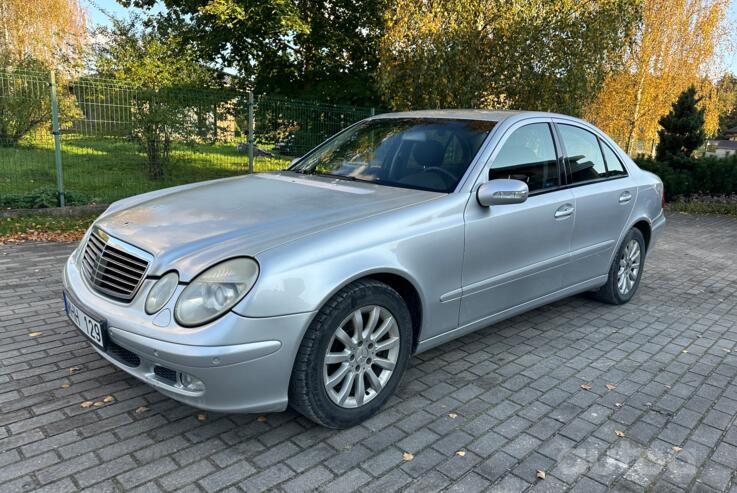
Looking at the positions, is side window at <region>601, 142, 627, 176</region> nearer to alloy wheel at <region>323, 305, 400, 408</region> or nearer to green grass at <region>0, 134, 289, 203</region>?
alloy wheel at <region>323, 305, 400, 408</region>


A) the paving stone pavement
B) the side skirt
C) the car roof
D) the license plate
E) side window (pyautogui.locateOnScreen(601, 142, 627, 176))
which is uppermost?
the car roof

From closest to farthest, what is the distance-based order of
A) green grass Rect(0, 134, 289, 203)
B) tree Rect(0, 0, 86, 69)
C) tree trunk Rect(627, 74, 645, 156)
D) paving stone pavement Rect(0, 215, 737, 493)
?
1. paving stone pavement Rect(0, 215, 737, 493)
2. green grass Rect(0, 134, 289, 203)
3. tree trunk Rect(627, 74, 645, 156)
4. tree Rect(0, 0, 86, 69)

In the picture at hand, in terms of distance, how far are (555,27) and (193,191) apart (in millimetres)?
10142

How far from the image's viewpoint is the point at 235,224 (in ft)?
9.55

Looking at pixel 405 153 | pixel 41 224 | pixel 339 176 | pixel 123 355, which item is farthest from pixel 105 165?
pixel 123 355

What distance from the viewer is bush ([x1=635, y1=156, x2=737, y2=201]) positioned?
13469 mm

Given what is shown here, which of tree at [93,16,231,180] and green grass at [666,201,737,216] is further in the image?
green grass at [666,201,737,216]

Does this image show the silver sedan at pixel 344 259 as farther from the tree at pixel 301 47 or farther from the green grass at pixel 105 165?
the tree at pixel 301 47

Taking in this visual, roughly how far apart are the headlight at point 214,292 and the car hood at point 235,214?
0.06 metres

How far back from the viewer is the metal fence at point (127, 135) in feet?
27.2

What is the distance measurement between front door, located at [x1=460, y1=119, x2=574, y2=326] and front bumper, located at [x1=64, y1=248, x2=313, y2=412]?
4.27ft

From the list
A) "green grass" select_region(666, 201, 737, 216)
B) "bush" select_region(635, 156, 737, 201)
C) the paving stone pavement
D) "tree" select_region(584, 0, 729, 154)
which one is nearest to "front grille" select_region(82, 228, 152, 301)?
the paving stone pavement

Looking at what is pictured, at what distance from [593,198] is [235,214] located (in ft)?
9.23

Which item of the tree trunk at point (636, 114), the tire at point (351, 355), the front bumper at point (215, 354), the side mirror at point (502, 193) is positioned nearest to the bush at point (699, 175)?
the tree trunk at point (636, 114)
